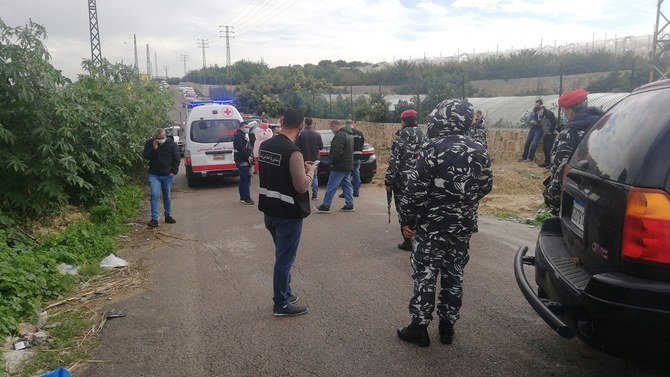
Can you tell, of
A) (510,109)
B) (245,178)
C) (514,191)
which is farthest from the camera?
(510,109)

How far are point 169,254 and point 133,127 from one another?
207 inches

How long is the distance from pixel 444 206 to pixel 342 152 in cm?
555

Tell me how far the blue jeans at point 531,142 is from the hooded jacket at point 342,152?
23.9ft

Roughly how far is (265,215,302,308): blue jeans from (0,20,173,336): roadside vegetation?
7.48 feet

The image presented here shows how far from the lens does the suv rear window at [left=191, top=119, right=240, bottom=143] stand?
12.8m

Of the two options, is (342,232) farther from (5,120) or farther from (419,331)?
(5,120)

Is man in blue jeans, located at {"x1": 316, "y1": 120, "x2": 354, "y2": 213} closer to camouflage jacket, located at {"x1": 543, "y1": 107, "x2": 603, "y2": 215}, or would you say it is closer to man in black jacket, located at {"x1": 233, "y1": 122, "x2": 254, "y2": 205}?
man in black jacket, located at {"x1": 233, "y1": 122, "x2": 254, "y2": 205}

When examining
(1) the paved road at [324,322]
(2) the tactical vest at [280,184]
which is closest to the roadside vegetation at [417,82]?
(1) the paved road at [324,322]

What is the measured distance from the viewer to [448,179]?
352cm

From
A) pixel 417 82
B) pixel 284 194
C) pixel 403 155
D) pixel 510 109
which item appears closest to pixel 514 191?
pixel 403 155

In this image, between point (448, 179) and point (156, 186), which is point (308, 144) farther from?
point (448, 179)

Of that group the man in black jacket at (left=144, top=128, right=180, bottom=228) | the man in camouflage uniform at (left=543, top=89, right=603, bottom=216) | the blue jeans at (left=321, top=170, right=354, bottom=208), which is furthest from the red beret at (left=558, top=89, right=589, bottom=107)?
the man in black jacket at (left=144, top=128, right=180, bottom=228)

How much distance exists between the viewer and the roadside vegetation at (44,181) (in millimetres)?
5102

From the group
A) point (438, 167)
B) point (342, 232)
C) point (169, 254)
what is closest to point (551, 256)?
point (438, 167)
